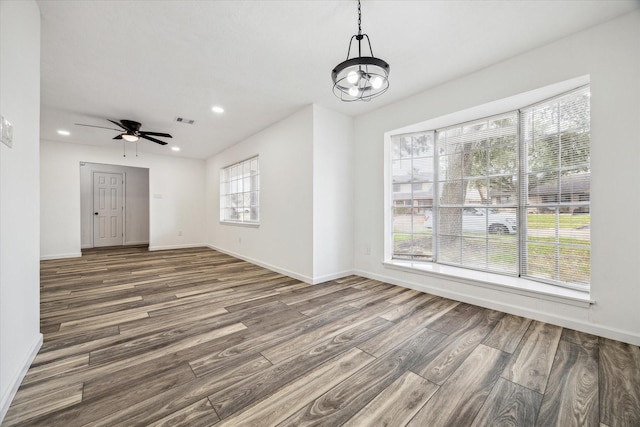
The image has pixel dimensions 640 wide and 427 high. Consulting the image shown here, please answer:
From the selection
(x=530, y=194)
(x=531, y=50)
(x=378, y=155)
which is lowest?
(x=530, y=194)

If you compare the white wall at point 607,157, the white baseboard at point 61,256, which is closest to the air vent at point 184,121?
the white baseboard at point 61,256

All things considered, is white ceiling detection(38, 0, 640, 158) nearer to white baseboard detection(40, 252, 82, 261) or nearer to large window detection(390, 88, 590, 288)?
large window detection(390, 88, 590, 288)

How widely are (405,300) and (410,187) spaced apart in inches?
61.6

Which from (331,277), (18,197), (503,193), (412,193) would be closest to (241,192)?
(331,277)

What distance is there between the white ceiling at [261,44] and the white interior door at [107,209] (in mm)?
4457

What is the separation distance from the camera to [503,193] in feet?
9.59

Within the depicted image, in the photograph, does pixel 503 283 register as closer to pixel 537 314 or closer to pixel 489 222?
pixel 537 314

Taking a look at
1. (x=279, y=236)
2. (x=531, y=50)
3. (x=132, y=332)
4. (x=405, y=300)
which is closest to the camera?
(x=132, y=332)

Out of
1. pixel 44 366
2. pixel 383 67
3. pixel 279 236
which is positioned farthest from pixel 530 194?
pixel 44 366

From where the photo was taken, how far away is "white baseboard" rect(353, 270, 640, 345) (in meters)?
2.02

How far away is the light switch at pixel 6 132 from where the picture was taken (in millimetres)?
1314

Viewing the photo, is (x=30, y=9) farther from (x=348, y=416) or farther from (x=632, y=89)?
(x=632, y=89)

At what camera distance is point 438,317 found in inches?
98.6

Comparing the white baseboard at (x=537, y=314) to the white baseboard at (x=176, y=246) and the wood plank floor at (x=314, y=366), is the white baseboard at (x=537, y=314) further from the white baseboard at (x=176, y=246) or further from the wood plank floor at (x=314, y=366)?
the white baseboard at (x=176, y=246)
